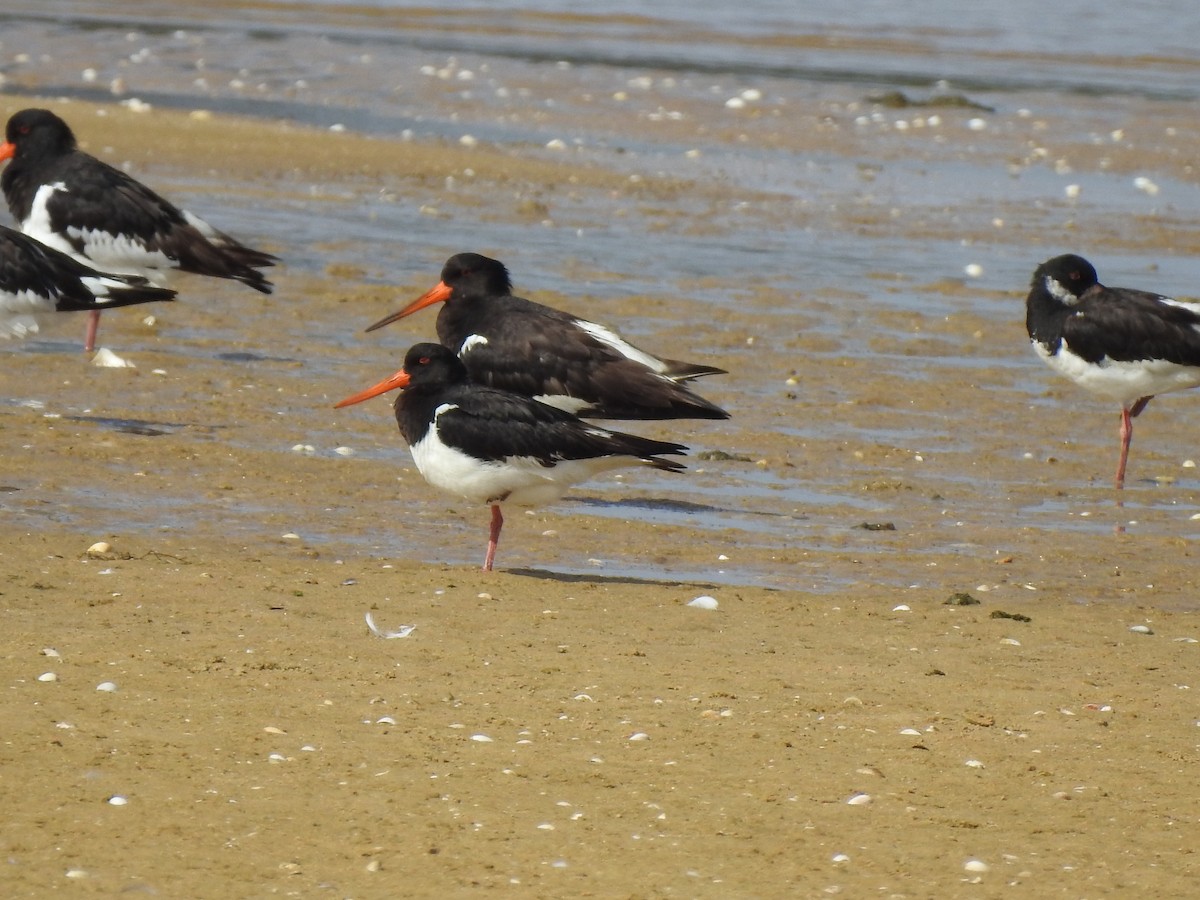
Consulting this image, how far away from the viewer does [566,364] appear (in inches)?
374

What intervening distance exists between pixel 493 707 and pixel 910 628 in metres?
2.08

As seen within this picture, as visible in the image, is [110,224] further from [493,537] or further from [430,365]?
[493,537]

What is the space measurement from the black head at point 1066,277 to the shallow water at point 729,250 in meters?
0.81

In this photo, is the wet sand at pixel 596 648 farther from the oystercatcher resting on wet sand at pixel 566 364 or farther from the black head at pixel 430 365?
the black head at pixel 430 365

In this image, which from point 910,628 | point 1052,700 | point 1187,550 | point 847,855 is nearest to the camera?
point 847,855

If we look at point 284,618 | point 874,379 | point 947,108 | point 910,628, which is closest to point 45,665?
point 284,618

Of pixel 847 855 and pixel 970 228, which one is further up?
pixel 970 228

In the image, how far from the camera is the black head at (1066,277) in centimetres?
1130

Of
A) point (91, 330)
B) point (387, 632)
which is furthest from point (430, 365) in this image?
point (91, 330)

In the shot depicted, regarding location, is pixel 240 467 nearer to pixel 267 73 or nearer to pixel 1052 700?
pixel 1052 700

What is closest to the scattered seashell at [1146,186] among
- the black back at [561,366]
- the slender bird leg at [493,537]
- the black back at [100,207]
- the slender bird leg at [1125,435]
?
the slender bird leg at [1125,435]

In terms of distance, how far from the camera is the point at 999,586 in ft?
27.2

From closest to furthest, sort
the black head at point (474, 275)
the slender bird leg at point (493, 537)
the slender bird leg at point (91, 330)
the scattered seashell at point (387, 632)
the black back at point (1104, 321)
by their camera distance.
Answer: the scattered seashell at point (387, 632), the slender bird leg at point (493, 537), the black head at point (474, 275), the black back at point (1104, 321), the slender bird leg at point (91, 330)

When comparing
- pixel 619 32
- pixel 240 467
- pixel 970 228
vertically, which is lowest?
pixel 240 467
